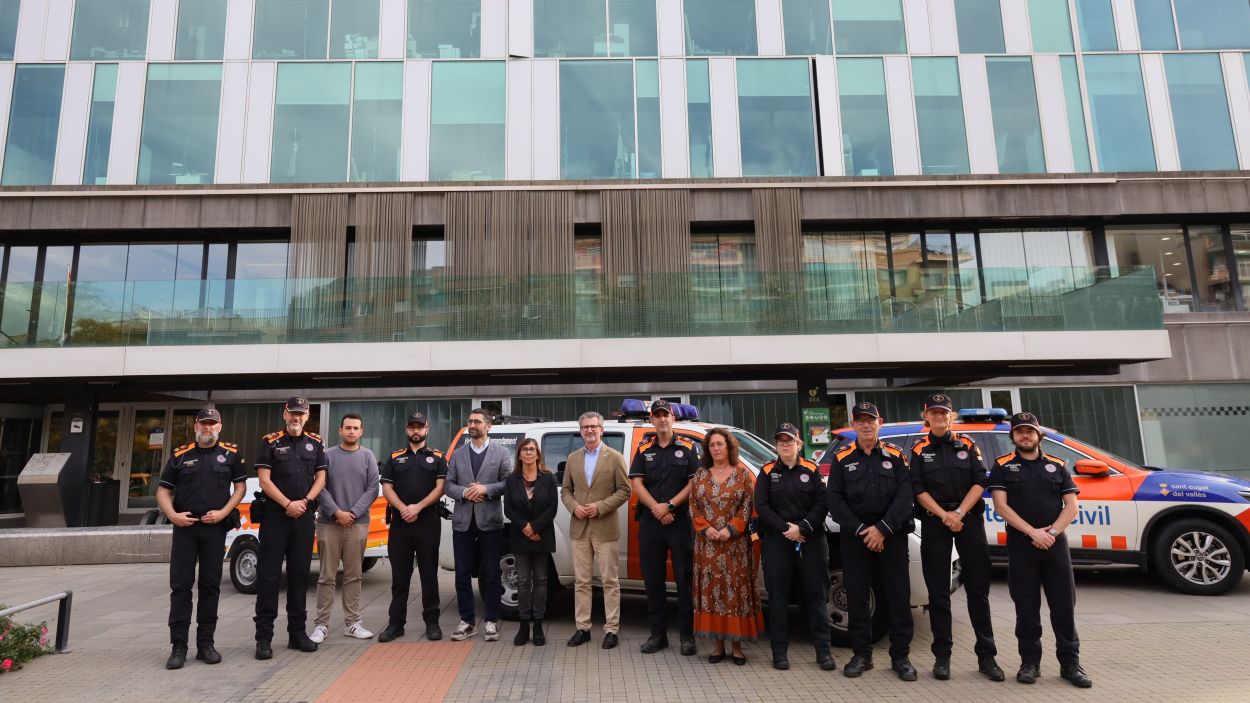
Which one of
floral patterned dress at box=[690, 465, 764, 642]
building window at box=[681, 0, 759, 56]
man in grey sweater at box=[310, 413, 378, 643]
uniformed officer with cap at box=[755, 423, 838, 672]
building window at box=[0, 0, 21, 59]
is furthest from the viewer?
building window at box=[681, 0, 759, 56]

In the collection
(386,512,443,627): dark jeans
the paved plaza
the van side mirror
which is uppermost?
the van side mirror

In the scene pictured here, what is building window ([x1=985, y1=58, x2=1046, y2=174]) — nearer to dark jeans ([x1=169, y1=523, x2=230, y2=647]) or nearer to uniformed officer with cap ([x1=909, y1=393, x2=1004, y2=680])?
uniformed officer with cap ([x1=909, y1=393, x2=1004, y2=680])

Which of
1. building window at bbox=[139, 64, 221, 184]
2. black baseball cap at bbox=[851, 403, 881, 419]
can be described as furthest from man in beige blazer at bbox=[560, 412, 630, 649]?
building window at bbox=[139, 64, 221, 184]

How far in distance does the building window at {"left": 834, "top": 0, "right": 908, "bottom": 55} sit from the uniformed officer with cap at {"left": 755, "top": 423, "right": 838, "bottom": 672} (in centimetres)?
1747

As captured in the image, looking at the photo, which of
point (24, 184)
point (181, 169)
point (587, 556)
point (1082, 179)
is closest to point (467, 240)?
point (181, 169)

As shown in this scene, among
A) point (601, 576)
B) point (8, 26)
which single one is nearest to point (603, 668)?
point (601, 576)

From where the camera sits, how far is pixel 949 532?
5.61 metres

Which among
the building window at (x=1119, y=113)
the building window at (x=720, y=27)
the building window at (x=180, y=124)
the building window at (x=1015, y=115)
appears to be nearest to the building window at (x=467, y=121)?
the building window at (x=720, y=27)

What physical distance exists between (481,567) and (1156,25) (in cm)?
2415

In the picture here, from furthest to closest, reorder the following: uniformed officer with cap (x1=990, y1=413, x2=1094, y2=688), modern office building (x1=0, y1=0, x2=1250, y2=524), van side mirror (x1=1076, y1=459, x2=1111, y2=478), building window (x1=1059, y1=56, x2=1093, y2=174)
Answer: building window (x1=1059, y1=56, x2=1093, y2=174), modern office building (x1=0, y1=0, x2=1250, y2=524), van side mirror (x1=1076, y1=459, x2=1111, y2=478), uniformed officer with cap (x1=990, y1=413, x2=1094, y2=688)

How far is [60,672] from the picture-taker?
19.7 ft

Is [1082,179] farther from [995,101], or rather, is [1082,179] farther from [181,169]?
[181,169]

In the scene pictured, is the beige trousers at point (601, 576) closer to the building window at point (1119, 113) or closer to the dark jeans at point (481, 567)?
the dark jeans at point (481, 567)

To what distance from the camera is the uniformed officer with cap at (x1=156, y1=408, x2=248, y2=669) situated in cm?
604
